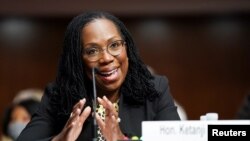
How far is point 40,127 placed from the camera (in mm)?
1983

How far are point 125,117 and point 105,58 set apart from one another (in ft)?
0.83

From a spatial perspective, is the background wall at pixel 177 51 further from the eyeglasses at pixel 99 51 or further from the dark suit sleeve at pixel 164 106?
the eyeglasses at pixel 99 51

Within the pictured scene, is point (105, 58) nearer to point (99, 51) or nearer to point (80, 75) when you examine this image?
point (99, 51)

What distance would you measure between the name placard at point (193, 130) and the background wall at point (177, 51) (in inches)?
235

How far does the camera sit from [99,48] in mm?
1873

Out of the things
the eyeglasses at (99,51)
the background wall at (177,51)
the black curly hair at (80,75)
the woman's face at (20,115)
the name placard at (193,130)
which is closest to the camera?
the name placard at (193,130)

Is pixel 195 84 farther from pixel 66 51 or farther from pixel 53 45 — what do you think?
pixel 66 51

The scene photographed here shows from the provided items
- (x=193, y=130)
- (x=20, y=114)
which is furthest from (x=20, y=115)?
(x=193, y=130)

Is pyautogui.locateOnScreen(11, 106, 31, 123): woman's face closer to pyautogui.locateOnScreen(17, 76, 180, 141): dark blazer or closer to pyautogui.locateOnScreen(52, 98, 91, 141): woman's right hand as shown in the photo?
pyautogui.locateOnScreen(17, 76, 180, 141): dark blazer

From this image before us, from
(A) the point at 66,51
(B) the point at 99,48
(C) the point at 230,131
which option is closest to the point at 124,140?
(C) the point at 230,131

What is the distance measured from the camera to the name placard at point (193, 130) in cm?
147

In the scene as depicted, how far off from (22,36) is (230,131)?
6573 millimetres

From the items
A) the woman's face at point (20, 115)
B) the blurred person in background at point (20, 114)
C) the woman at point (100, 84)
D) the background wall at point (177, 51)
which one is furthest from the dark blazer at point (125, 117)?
the background wall at point (177, 51)

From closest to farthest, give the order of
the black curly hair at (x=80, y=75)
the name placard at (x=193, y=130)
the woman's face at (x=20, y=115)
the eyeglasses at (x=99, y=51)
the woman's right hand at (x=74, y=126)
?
the name placard at (x=193, y=130) < the woman's right hand at (x=74, y=126) < the eyeglasses at (x=99, y=51) < the black curly hair at (x=80, y=75) < the woman's face at (x=20, y=115)
